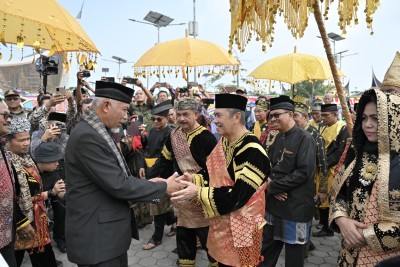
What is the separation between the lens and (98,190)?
2449 mm

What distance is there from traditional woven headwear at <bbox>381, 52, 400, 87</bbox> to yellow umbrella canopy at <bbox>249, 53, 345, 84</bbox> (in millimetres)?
3335

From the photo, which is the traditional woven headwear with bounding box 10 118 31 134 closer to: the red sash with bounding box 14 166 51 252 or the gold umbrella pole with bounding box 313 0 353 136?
the red sash with bounding box 14 166 51 252

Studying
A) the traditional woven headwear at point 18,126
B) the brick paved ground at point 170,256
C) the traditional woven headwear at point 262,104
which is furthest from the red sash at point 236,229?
the traditional woven headwear at point 262,104

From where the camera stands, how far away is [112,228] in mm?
2471

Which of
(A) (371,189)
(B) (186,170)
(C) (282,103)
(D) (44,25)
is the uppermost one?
(D) (44,25)

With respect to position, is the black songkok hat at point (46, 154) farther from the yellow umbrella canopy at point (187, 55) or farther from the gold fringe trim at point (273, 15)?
the yellow umbrella canopy at point (187, 55)

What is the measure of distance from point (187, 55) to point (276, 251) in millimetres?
3976

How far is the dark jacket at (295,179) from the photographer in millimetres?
3477

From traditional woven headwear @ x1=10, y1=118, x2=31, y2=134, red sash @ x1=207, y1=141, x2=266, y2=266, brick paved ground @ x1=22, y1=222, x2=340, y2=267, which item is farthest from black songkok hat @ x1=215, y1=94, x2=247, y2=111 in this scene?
brick paved ground @ x1=22, y1=222, x2=340, y2=267

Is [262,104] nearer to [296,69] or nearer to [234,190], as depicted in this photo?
[296,69]

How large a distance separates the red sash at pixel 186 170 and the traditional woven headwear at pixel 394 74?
7.01 ft

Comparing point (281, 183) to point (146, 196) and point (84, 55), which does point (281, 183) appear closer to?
point (146, 196)

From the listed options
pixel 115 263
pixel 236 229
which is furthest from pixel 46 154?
pixel 236 229

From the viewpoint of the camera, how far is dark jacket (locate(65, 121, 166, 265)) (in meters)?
2.38
